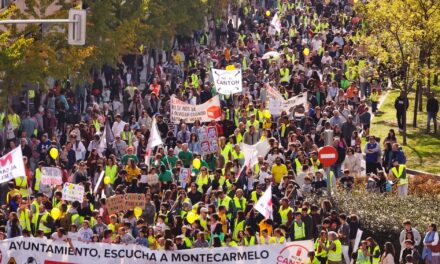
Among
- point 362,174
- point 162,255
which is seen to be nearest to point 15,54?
point 362,174

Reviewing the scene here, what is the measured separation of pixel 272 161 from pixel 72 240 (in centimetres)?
780

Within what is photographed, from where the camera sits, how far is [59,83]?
43.6 m

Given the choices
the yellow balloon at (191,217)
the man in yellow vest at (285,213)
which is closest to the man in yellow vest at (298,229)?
the man in yellow vest at (285,213)

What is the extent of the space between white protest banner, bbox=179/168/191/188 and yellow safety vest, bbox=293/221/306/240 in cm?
433

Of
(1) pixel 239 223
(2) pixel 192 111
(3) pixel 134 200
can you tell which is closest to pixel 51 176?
(3) pixel 134 200

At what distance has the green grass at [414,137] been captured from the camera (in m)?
42.7

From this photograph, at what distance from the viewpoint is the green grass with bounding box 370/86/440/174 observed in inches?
1682

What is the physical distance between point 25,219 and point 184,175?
4.78m

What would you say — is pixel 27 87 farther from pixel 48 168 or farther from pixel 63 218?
pixel 63 218

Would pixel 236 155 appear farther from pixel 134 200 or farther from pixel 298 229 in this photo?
pixel 298 229

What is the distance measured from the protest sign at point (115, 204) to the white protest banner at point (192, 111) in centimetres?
849

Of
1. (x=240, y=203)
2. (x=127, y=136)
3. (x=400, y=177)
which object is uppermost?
(x=127, y=136)

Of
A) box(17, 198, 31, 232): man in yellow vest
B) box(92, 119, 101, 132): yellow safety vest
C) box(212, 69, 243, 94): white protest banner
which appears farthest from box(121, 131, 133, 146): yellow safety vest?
box(17, 198, 31, 232): man in yellow vest

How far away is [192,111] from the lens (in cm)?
3916
